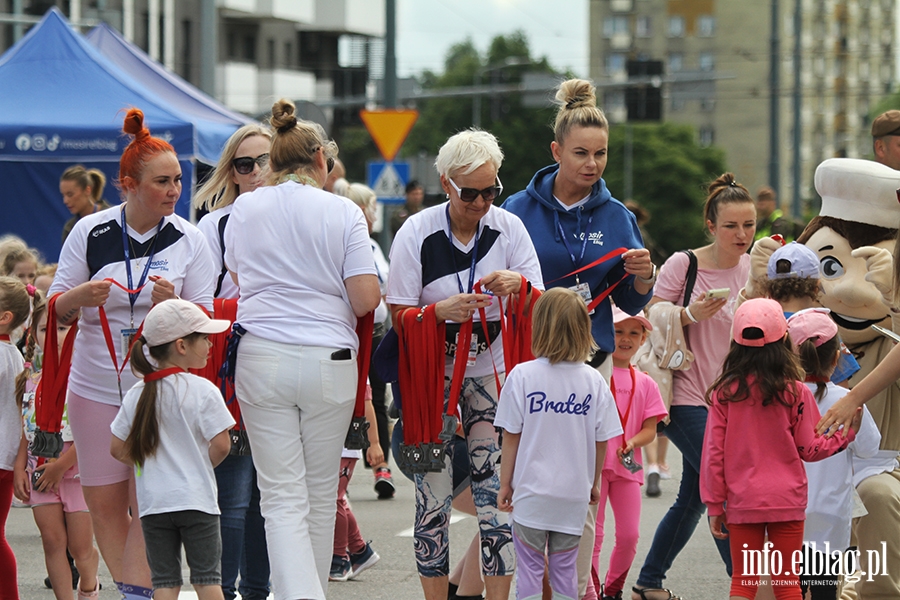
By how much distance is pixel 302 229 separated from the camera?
517 centimetres

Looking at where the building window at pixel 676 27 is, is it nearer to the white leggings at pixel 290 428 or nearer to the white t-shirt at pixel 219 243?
the white t-shirt at pixel 219 243

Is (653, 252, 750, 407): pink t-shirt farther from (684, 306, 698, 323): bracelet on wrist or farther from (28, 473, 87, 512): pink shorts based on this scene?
(28, 473, 87, 512): pink shorts

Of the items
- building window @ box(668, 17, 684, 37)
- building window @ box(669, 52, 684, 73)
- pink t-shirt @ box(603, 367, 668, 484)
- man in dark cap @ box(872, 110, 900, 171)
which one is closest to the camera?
man in dark cap @ box(872, 110, 900, 171)

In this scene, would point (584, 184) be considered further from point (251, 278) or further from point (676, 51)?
point (676, 51)

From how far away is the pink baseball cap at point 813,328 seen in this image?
534 centimetres

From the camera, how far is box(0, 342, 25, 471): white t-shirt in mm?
5855

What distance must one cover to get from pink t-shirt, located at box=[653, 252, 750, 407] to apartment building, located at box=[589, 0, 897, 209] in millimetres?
94489

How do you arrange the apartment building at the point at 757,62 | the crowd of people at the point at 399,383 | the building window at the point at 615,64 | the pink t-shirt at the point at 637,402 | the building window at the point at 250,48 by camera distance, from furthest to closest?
the building window at the point at 615,64
the apartment building at the point at 757,62
the building window at the point at 250,48
the pink t-shirt at the point at 637,402
the crowd of people at the point at 399,383

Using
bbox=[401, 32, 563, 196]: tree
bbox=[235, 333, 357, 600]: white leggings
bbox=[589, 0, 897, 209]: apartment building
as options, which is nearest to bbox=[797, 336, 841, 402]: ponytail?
bbox=[235, 333, 357, 600]: white leggings

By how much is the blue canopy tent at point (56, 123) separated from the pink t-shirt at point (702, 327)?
269 inches

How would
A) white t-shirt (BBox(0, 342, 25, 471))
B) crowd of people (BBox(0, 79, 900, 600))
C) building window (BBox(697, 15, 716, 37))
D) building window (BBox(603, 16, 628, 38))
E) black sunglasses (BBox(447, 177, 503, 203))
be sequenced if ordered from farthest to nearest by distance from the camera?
building window (BBox(603, 16, 628, 38)) → building window (BBox(697, 15, 716, 37)) → white t-shirt (BBox(0, 342, 25, 471)) → black sunglasses (BBox(447, 177, 503, 203)) → crowd of people (BBox(0, 79, 900, 600))

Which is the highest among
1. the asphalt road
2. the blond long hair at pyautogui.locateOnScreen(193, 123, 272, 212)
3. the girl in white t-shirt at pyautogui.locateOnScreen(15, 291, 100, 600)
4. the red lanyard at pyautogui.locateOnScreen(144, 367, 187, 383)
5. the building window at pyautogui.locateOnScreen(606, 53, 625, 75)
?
the building window at pyautogui.locateOnScreen(606, 53, 625, 75)

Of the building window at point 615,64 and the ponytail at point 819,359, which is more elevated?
the building window at point 615,64

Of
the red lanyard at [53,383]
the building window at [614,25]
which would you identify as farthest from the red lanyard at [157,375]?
the building window at [614,25]
